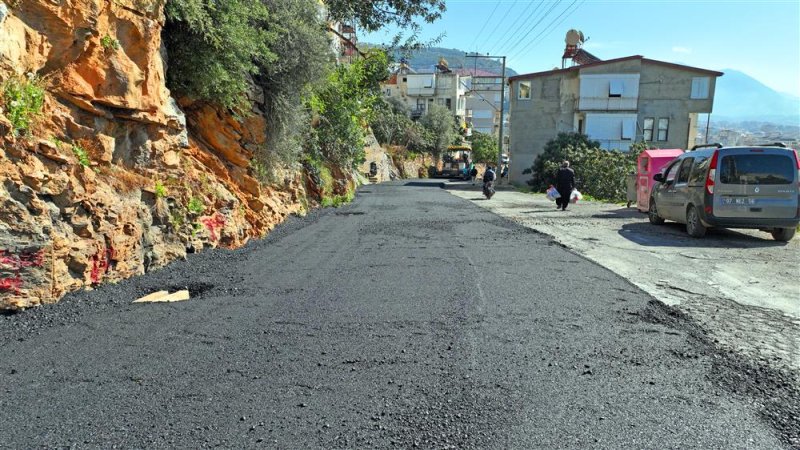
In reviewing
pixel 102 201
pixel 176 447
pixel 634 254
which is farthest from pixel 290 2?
pixel 176 447

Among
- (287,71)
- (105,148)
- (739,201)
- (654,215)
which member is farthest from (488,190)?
(105,148)

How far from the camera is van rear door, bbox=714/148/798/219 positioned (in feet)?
32.3

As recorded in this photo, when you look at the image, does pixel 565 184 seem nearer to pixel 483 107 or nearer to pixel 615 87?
pixel 615 87

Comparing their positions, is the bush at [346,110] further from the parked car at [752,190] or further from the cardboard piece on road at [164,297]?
the cardboard piece on road at [164,297]

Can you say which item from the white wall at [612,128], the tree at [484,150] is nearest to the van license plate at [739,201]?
the white wall at [612,128]

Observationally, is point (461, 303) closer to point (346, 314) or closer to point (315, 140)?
point (346, 314)

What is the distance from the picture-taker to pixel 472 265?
25.3 feet

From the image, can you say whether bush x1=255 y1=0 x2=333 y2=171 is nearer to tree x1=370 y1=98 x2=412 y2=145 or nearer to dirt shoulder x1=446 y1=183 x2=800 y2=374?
dirt shoulder x1=446 y1=183 x2=800 y2=374

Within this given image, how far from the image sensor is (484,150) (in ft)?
264

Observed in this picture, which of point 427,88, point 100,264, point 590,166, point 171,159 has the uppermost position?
point 427,88

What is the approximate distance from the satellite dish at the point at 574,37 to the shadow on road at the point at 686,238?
147ft

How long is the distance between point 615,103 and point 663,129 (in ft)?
15.4

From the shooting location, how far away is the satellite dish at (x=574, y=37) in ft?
171

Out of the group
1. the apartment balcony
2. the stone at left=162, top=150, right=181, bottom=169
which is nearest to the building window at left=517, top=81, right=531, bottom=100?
the apartment balcony
